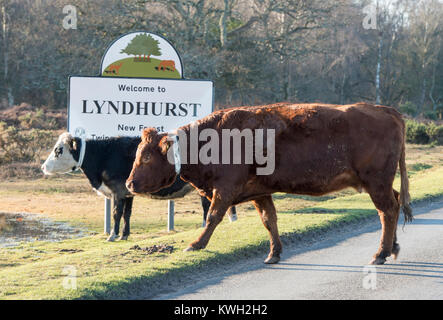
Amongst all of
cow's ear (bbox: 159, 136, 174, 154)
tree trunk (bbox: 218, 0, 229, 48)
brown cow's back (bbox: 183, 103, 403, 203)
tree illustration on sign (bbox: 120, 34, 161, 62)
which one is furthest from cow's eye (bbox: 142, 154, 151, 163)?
tree trunk (bbox: 218, 0, 229, 48)

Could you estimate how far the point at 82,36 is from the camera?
32.1 m

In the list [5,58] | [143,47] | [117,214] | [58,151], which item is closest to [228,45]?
[5,58]

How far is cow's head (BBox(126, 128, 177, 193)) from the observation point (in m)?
7.88

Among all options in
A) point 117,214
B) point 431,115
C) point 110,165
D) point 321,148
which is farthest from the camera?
point 431,115

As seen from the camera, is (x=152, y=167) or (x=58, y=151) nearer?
(x=152, y=167)

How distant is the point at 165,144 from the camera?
7855 millimetres

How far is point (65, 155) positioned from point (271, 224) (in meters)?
4.85

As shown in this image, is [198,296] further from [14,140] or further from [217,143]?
[14,140]

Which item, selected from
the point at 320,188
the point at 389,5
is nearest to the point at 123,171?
the point at 320,188

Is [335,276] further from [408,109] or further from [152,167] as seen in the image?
[408,109]

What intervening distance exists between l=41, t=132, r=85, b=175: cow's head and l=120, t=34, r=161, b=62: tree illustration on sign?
2201 millimetres

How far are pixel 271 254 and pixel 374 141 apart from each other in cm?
189

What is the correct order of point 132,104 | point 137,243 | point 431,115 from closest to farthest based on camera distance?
point 137,243 < point 132,104 < point 431,115

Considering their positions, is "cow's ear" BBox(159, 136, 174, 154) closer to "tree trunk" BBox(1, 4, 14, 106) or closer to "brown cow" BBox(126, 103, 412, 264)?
"brown cow" BBox(126, 103, 412, 264)
